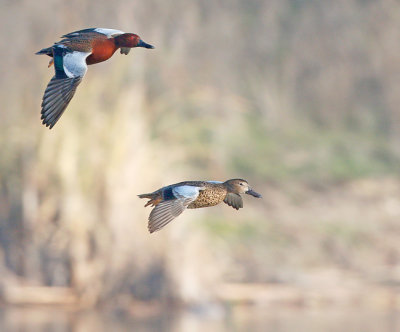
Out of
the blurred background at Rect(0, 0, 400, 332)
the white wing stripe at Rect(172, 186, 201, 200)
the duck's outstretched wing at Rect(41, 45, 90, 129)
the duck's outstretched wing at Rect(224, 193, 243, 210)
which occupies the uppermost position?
the blurred background at Rect(0, 0, 400, 332)

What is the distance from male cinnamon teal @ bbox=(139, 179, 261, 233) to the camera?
460cm

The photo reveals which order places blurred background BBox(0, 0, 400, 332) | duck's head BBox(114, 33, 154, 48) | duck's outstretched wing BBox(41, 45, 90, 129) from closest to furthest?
duck's outstretched wing BBox(41, 45, 90, 129)
duck's head BBox(114, 33, 154, 48)
blurred background BBox(0, 0, 400, 332)

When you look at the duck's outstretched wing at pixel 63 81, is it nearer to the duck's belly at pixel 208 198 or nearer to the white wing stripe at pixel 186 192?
the white wing stripe at pixel 186 192

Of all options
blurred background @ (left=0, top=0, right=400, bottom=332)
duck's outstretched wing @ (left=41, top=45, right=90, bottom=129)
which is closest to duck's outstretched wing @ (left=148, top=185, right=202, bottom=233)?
duck's outstretched wing @ (left=41, top=45, right=90, bottom=129)

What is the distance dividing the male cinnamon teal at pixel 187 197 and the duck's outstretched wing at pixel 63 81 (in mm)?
534

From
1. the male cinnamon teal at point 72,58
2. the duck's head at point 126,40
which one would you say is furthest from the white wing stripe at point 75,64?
the duck's head at point 126,40

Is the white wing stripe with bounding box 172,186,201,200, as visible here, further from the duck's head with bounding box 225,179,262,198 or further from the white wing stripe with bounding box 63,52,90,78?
the white wing stripe with bounding box 63,52,90,78

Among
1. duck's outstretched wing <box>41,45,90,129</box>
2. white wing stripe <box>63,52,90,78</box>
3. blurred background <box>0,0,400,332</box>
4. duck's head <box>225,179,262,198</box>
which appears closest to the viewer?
duck's outstretched wing <box>41,45,90,129</box>

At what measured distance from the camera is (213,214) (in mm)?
13539

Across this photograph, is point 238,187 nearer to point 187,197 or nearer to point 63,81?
point 187,197

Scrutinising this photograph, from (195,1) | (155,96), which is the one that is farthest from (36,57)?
(195,1)

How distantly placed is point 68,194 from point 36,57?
4.14ft

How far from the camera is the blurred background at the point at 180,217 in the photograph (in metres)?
10.5

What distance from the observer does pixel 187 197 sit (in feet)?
15.4
